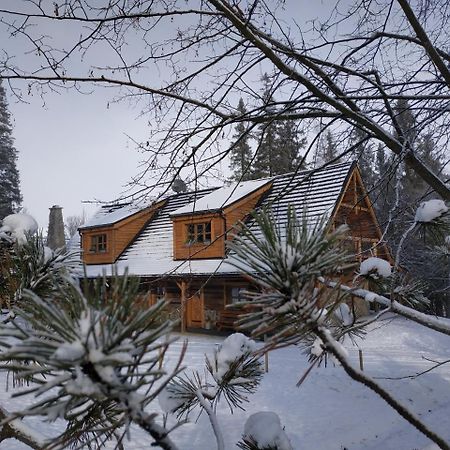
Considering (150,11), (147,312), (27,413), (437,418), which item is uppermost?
(150,11)

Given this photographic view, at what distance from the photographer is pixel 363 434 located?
7523 millimetres

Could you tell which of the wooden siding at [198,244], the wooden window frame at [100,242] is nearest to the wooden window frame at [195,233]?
the wooden siding at [198,244]

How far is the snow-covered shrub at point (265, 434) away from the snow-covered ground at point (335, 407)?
4409mm

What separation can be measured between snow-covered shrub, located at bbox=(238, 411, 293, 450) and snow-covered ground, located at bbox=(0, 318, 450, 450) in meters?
4.41

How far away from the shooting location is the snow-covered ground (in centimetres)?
707

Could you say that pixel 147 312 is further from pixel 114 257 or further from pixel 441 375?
pixel 114 257

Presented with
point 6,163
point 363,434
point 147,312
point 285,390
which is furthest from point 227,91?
point 6,163

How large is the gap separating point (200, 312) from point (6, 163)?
20892mm

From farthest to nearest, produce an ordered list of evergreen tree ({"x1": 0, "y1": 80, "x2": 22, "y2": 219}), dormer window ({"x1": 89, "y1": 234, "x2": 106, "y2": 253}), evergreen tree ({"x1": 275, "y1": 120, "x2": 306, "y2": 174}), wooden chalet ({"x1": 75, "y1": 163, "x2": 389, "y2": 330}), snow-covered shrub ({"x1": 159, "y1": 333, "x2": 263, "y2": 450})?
evergreen tree ({"x1": 0, "y1": 80, "x2": 22, "y2": 219})
dormer window ({"x1": 89, "y1": 234, "x2": 106, "y2": 253})
wooden chalet ({"x1": 75, "y1": 163, "x2": 389, "y2": 330})
evergreen tree ({"x1": 275, "y1": 120, "x2": 306, "y2": 174})
snow-covered shrub ({"x1": 159, "y1": 333, "x2": 263, "y2": 450})

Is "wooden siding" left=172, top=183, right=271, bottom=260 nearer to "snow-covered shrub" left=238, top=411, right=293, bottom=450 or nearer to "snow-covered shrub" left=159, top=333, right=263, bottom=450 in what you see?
Result: "snow-covered shrub" left=159, top=333, right=263, bottom=450

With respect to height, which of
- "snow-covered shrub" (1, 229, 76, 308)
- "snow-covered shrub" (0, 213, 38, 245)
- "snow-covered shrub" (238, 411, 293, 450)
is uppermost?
"snow-covered shrub" (0, 213, 38, 245)

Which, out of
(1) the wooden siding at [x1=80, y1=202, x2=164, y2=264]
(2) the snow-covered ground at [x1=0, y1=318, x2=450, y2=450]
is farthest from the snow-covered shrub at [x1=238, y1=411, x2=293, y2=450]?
(1) the wooden siding at [x1=80, y1=202, x2=164, y2=264]

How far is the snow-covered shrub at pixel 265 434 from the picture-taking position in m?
1.32

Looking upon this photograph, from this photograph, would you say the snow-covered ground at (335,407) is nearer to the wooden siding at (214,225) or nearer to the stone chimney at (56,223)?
the wooden siding at (214,225)
